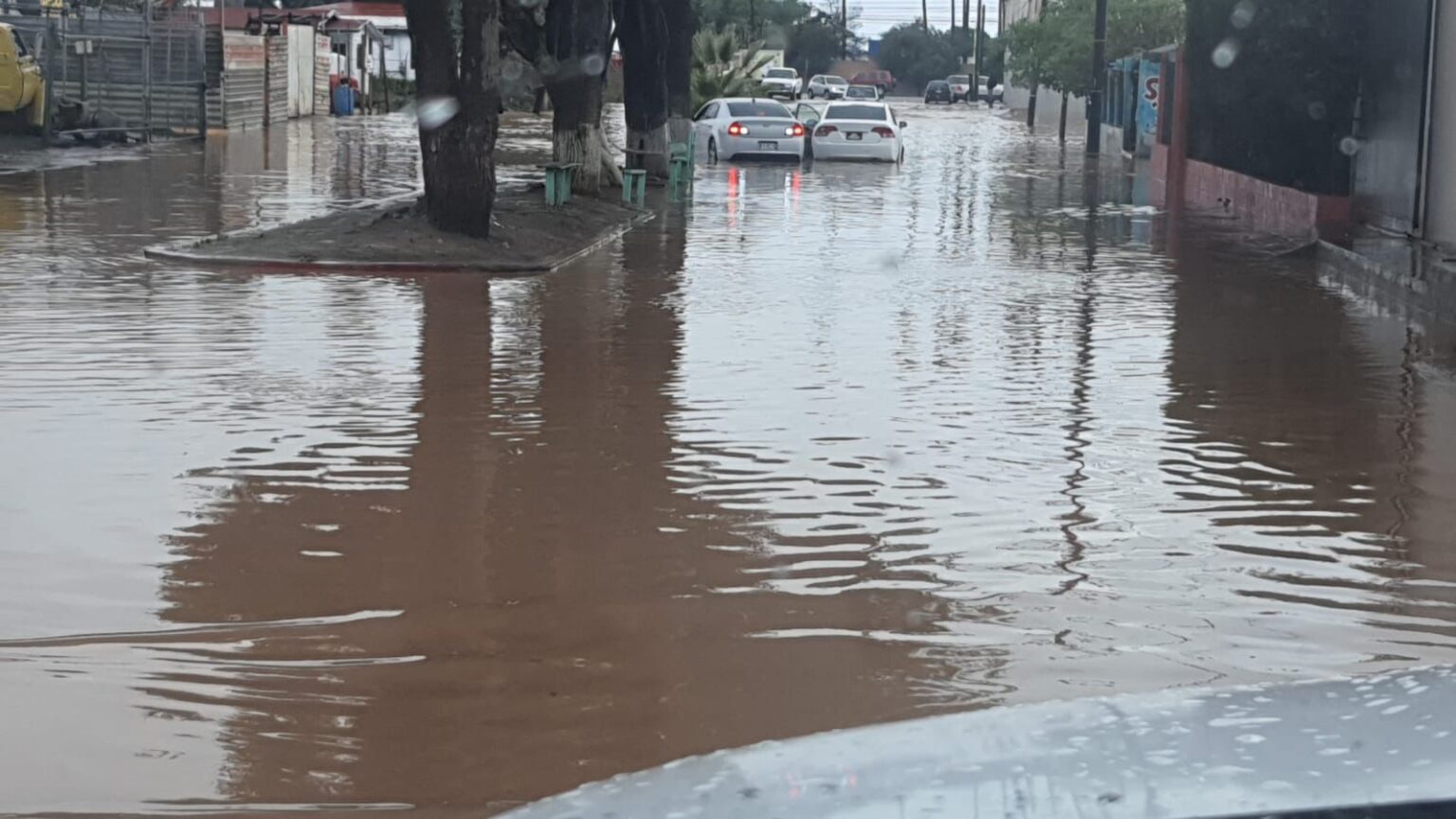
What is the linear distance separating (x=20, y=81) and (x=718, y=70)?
19.1 metres

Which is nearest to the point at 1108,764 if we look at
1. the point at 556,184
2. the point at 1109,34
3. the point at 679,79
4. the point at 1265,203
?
the point at 556,184

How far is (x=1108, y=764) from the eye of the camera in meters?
2.69

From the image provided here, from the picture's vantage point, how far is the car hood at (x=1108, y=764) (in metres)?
2.48

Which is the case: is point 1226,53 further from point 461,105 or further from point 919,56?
point 919,56

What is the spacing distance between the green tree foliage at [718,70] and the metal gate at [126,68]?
12436mm

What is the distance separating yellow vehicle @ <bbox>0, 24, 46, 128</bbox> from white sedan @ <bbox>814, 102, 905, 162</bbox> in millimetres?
14491

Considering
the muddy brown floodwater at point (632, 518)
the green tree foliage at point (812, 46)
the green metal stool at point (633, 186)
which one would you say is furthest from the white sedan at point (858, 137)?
the green tree foliage at point (812, 46)

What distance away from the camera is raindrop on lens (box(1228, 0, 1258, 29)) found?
2548 centimetres

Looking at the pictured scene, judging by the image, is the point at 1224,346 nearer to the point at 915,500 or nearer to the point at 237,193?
the point at 915,500

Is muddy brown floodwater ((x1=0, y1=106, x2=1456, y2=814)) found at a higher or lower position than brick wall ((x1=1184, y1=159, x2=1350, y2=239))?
lower

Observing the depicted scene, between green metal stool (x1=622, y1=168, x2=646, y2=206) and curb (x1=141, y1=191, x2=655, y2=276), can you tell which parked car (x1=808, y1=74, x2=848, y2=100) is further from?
curb (x1=141, y1=191, x2=655, y2=276)

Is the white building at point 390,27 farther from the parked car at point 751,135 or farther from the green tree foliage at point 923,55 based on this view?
the green tree foliage at point 923,55

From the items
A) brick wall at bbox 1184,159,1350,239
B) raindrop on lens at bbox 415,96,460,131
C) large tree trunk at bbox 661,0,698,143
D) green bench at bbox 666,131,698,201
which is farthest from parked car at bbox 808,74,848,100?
raindrop on lens at bbox 415,96,460,131

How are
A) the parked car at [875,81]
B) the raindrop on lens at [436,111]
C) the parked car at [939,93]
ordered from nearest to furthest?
the raindrop on lens at [436,111]
the parked car at [939,93]
the parked car at [875,81]
